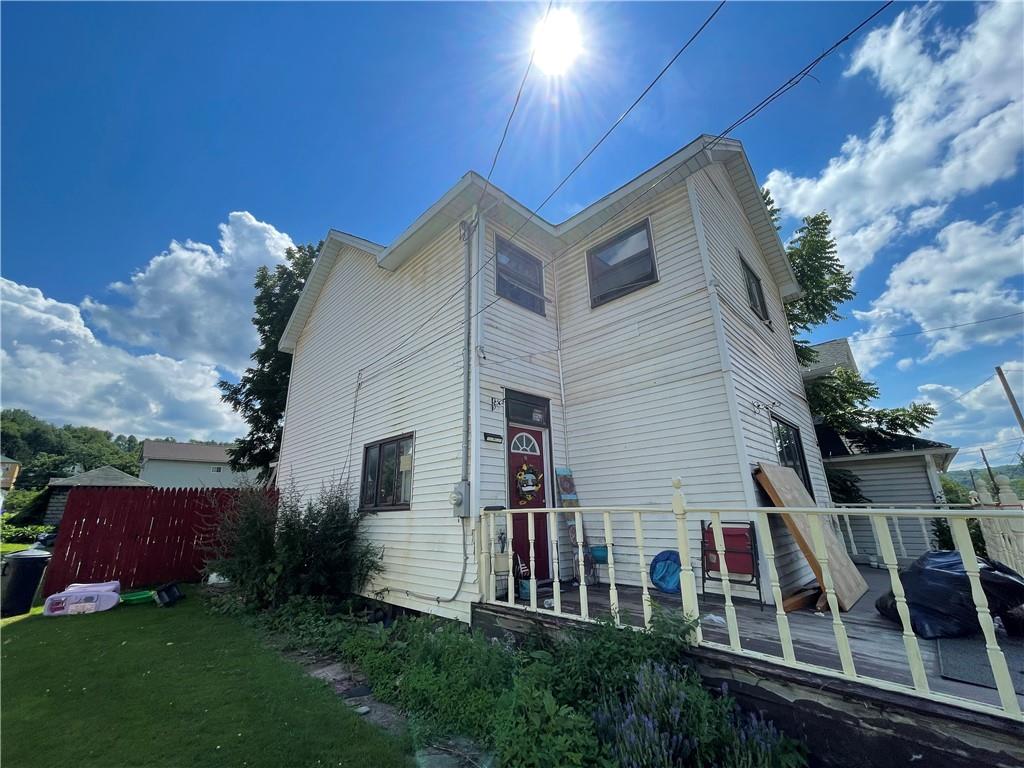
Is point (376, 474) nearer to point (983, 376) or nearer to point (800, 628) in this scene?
point (800, 628)

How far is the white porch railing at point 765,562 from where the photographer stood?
1.92 m

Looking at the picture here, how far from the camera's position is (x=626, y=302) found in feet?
20.9

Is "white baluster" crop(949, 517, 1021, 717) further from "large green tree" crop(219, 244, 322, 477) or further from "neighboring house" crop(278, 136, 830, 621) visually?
"large green tree" crop(219, 244, 322, 477)

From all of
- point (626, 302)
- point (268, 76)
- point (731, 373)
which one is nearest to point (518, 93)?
point (626, 302)

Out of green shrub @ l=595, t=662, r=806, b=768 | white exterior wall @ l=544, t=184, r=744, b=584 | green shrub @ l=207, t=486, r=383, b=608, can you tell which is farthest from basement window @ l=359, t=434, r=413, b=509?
green shrub @ l=595, t=662, r=806, b=768

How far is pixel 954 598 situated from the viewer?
308 centimetres

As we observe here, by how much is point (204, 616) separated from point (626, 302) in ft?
28.4

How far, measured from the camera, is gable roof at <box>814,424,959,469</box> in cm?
948

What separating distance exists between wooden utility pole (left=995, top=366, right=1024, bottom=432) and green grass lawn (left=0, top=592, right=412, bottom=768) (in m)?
20.9

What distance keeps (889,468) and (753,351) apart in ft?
25.3

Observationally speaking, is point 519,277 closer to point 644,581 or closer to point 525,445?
point 525,445

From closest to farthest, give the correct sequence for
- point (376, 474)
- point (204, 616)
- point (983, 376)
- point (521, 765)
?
point (521, 765), point (204, 616), point (376, 474), point (983, 376)

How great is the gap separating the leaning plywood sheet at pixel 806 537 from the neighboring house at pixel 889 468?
16.2 ft

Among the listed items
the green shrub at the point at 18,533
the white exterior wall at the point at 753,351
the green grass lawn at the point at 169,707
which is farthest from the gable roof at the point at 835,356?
the green shrub at the point at 18,533
